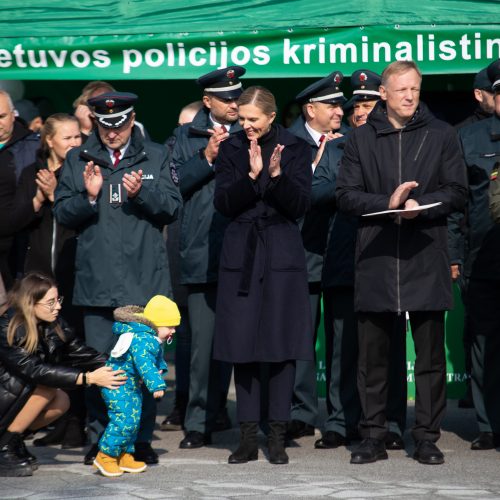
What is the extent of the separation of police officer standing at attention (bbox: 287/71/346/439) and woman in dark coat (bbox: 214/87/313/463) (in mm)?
637

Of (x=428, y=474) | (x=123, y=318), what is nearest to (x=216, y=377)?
(x=123, y=318)

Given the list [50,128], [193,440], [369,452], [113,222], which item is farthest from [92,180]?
[369,452]

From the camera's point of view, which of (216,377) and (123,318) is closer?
(123,318)

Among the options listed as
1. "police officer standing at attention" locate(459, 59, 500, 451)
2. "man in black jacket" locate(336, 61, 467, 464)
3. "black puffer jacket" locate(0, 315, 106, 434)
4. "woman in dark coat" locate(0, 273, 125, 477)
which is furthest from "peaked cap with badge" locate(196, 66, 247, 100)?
"black puffer jacket" locate(0, 315, 106, 434)

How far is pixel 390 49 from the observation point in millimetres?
9477

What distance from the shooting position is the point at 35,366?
776cm

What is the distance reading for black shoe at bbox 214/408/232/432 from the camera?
924 centimetres

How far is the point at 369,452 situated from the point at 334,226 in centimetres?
144

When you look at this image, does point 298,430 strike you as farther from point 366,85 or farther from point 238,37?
point 238,37

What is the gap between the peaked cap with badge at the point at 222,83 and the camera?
8.60m

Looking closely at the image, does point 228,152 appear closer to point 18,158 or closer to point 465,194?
point 465,194

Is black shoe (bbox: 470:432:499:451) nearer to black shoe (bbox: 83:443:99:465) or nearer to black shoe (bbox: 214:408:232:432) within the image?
black shoe (bbox: 214:408:232:432)

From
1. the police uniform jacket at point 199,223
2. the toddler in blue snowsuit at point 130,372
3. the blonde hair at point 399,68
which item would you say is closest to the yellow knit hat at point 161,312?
the toddler in blue snowsuit at point 130,372

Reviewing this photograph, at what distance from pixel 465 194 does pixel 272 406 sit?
1.56 m
